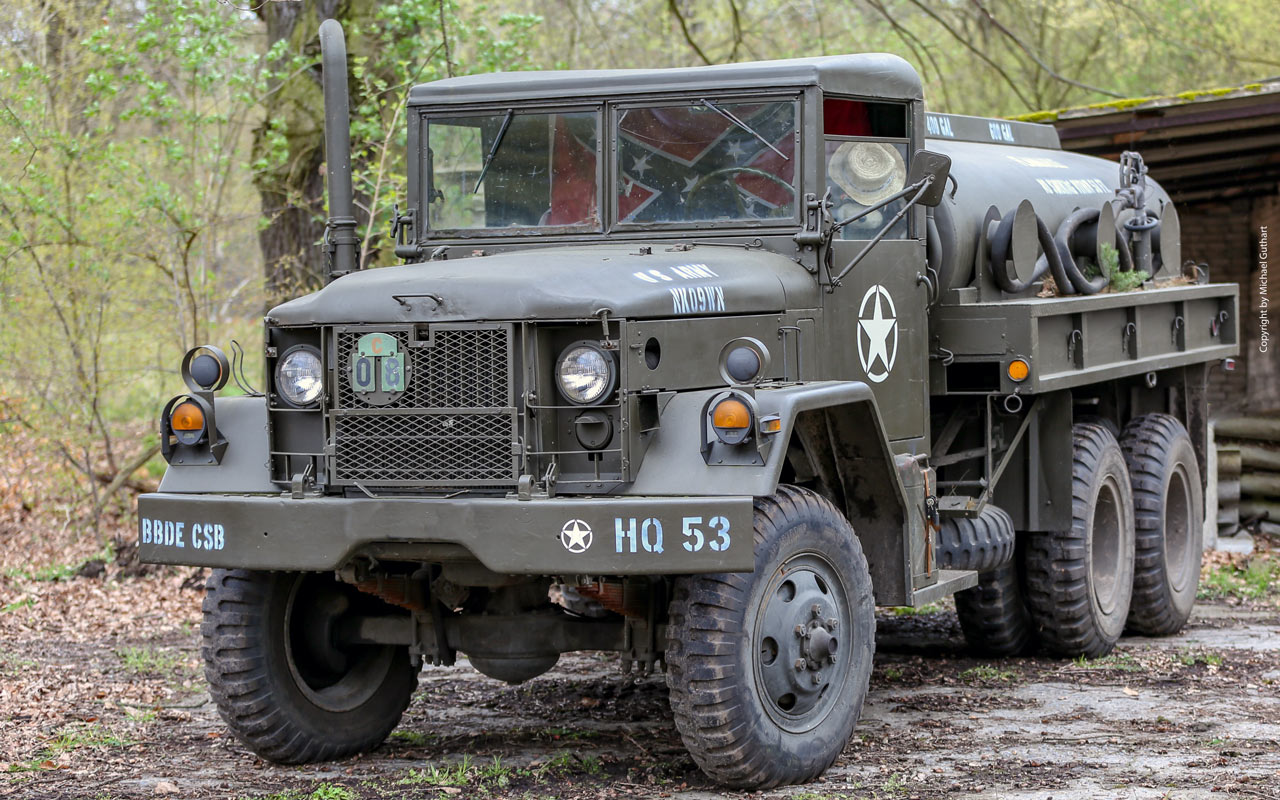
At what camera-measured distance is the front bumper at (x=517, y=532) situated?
5203mm

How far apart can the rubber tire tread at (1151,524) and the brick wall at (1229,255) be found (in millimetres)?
6375

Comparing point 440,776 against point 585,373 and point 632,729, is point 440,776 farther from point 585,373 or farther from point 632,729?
point 585,373

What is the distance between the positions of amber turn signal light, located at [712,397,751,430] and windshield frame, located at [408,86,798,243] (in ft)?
4.63

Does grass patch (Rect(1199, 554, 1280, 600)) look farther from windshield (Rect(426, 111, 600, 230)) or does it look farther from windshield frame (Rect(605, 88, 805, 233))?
windshield (Rect(426, 111, 600, 230))

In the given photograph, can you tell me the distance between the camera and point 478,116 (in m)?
7.01

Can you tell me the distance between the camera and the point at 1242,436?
14.3m

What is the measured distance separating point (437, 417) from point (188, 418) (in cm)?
107

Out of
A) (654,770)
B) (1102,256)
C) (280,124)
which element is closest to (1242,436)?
(1102,256)

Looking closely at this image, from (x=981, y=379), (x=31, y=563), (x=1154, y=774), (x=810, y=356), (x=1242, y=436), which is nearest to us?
(x=1154, y=774)

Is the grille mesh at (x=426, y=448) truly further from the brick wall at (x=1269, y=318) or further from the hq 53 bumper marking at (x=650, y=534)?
the brick wall at (x=1269, y=318)

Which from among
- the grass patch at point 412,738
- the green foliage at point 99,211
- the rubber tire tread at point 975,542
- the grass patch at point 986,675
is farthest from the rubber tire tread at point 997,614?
the green foliage at point 99,211

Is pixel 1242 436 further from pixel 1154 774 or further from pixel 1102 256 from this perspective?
pixel 1154 774

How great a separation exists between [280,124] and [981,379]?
611 centimetres

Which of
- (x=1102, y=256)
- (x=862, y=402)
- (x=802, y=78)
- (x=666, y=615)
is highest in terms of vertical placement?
(x=802, y=78)
